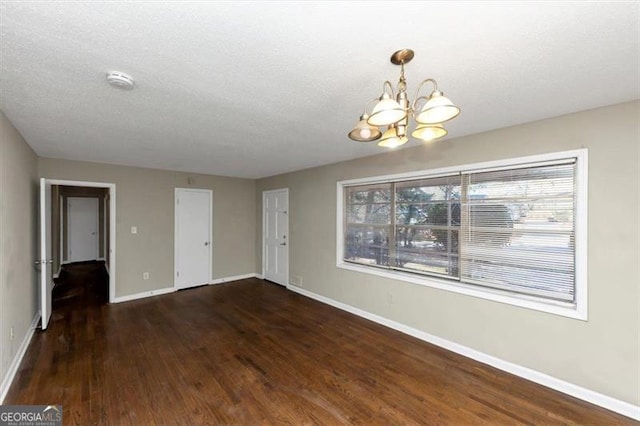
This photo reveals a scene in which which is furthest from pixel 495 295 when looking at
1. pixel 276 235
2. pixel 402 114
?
pixel 276 235

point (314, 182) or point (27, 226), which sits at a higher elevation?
point (314, 182)

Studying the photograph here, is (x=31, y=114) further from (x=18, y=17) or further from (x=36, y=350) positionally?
(x=36, y=350)

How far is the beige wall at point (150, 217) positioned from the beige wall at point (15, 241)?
94cm

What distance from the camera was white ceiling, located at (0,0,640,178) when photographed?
117cm

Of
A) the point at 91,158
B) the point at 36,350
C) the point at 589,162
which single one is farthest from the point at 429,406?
the point at 91,158

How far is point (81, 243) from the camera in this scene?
7.89 meters

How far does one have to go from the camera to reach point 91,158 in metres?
3.98

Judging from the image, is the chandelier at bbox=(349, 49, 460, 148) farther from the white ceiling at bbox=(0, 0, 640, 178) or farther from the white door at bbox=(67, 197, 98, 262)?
the white door at bbox=(67, 197, 98, 262)

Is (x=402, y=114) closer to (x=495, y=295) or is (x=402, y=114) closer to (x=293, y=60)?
(x=293, y=60)

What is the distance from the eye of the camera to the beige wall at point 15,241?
Result: 2.21 metres

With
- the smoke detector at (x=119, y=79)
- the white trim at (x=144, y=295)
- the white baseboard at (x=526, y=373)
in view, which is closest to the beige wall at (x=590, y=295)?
the white baseboard at (x=526, y=373)

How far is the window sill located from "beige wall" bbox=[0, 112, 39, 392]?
3713 millimetres

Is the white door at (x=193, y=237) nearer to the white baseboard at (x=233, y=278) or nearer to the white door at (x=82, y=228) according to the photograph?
the white baseboard at (x=233, y=278)

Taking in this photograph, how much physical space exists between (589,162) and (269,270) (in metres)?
5.18
